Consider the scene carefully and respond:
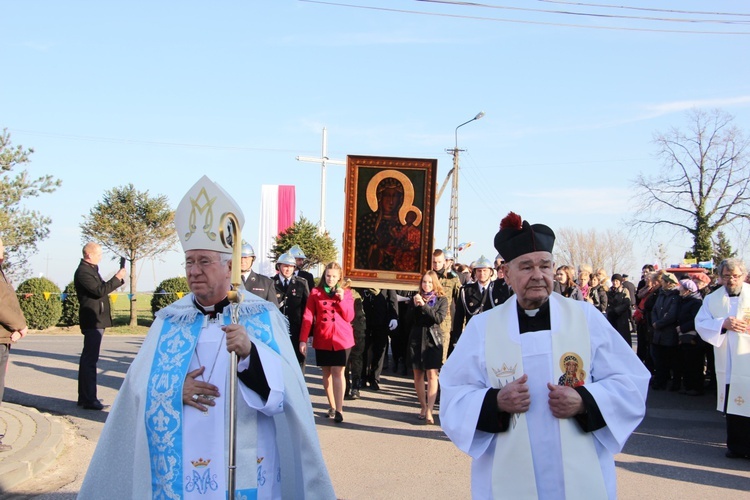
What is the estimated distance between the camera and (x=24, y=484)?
6.44 m

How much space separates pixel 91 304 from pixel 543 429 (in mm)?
7767

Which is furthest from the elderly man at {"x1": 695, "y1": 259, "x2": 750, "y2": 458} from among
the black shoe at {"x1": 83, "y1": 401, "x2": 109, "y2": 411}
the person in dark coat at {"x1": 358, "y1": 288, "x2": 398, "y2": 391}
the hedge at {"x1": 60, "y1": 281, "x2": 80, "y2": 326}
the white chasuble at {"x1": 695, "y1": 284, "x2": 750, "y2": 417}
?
the hedge at {"x1": 60, "y1": 281, "x2": 80, "y2": 326}

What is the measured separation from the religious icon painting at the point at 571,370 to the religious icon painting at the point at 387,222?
6.88m

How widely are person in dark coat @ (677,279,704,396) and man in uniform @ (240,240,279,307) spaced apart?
675 cm

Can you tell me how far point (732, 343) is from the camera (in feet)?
26.5

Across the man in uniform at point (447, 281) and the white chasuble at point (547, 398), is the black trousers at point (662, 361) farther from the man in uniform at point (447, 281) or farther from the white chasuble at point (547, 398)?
the white chasuble at point (547, 398)

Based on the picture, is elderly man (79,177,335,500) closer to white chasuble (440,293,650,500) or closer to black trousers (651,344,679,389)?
white chasuble (440,293,650,500)

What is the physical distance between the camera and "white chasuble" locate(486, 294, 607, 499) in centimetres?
313

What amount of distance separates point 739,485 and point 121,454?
564cm

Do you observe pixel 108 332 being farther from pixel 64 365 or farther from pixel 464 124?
pixel 464 124

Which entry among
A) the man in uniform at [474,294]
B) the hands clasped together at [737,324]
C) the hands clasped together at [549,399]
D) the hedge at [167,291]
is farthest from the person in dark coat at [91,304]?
the hedge at [167,291]

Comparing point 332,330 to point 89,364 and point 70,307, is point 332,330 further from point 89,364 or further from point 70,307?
point 70,307

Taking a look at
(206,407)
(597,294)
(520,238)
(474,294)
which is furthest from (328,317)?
(520,238)

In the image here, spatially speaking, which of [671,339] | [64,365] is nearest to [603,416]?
[671,339]
